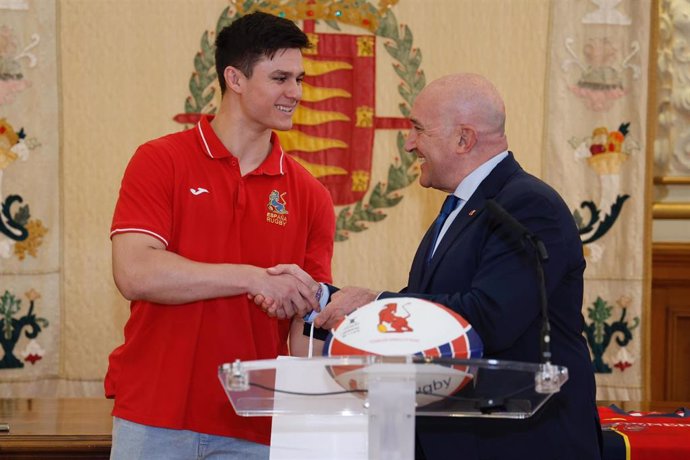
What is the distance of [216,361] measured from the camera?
2.81 m

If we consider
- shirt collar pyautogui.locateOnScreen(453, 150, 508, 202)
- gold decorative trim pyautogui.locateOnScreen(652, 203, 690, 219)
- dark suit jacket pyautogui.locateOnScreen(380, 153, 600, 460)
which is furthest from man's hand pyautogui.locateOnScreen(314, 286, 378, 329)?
gold decorative trim pyautogui.locateOnScreen(652, 203, 690, 219)

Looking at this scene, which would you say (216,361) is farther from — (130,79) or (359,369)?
(130,79)

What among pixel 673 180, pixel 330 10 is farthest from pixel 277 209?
pixel 673 180

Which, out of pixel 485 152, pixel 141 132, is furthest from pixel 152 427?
pixel 141 132

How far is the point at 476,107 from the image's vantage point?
2656 millimetres

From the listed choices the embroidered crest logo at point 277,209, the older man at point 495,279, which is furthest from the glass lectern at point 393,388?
the embroidered crest logo at point 277,209

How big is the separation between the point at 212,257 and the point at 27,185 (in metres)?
1.92

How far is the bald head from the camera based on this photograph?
8.71 ft

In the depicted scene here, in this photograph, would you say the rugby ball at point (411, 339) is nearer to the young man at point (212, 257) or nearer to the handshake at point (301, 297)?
the handshake at point (301, 297)

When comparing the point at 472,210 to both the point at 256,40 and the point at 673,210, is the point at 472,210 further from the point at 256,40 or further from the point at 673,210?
the point at 673,210

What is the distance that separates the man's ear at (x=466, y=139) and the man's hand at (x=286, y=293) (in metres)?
0.57

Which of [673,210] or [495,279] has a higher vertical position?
[673,210]

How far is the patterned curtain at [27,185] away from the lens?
4.43 meters

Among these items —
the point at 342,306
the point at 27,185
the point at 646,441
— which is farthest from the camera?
the point at 27,185
